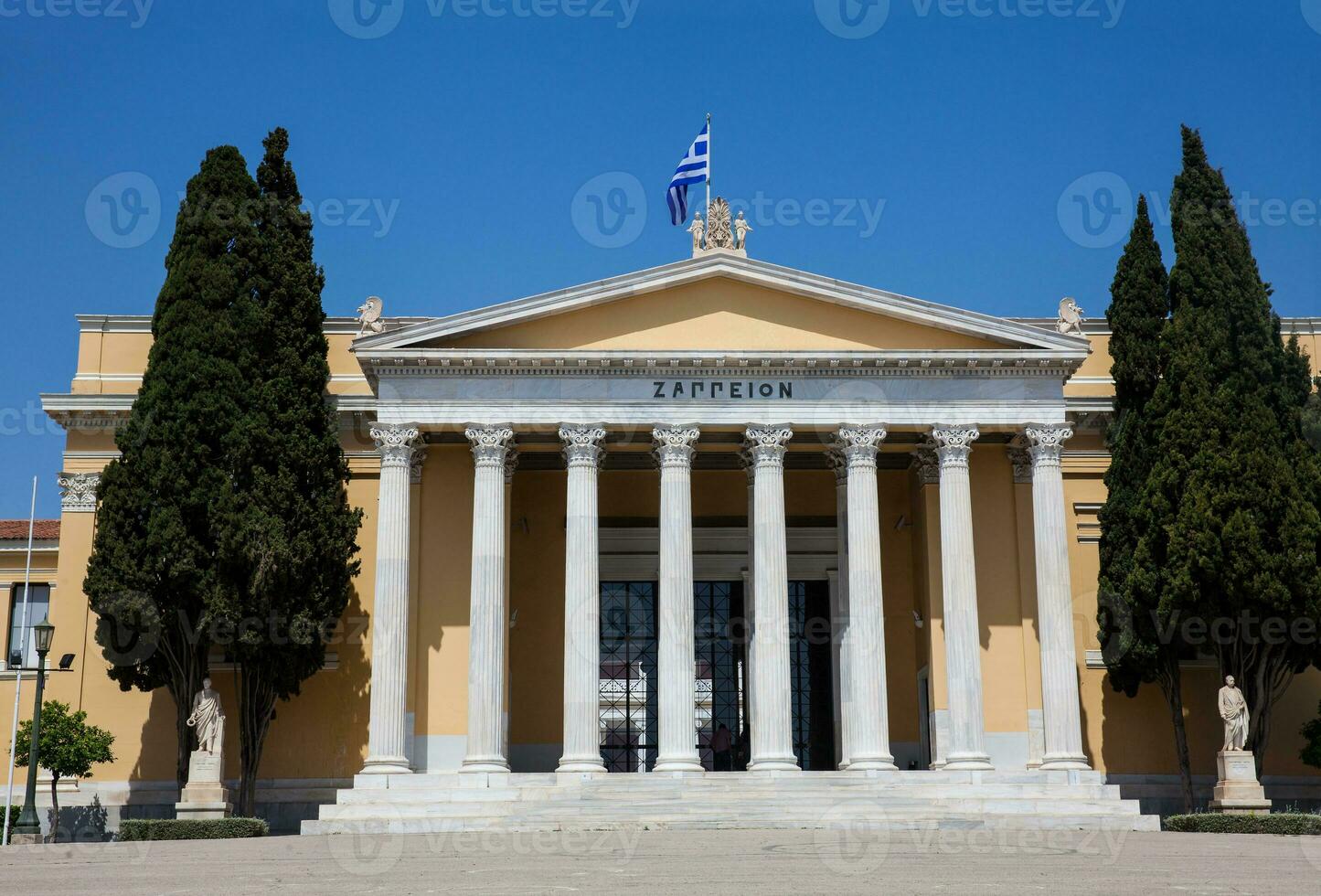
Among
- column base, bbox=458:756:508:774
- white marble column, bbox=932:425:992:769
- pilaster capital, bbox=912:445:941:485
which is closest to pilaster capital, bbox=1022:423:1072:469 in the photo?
white marble column, bbox=932:425:992:769

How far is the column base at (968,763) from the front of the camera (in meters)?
28.7

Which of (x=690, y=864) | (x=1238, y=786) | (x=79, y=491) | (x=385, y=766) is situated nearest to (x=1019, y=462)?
(x=1238, y=786)

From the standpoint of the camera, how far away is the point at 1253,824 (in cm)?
2519

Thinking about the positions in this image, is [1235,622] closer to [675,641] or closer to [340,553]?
[675,641]

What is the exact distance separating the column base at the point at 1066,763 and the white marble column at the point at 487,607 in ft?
35.2

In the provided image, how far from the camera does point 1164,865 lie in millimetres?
18047

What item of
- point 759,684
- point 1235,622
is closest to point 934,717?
point 759,684

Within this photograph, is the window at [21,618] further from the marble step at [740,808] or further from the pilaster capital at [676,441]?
the pilaster capital at [676,441]

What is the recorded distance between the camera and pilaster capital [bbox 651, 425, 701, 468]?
30.3 m

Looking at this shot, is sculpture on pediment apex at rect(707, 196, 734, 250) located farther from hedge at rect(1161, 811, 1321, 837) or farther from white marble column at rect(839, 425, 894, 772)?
hedge at rect(1161, 811, 1321, 837)

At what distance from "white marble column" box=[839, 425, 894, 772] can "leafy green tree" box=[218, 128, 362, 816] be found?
10169mm

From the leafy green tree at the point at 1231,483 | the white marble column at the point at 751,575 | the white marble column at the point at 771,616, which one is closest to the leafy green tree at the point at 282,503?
the white marble column at the point at 751,575

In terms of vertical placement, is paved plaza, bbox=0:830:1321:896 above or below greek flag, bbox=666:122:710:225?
below

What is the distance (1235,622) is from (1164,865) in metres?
12.3
